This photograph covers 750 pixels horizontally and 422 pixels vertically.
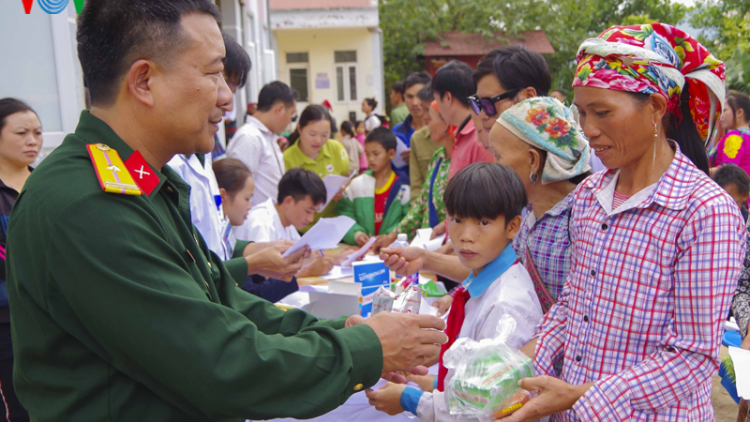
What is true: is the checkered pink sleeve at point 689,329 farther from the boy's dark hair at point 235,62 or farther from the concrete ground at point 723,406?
the concrete ground at point 723,406

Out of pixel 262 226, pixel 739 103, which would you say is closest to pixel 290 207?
pixel 262 226

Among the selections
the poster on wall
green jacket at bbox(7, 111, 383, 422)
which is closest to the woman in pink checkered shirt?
green jacket at bbox(7, 111, 383, 422)

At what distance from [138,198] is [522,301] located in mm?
1335

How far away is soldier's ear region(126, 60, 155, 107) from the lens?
1.30 m

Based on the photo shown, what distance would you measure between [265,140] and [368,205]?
1144 mm

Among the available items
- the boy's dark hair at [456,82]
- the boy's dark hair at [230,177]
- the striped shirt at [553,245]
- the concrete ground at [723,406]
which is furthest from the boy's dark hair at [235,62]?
the concrete ground at [723,406]

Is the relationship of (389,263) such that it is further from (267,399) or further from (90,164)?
(90,164)

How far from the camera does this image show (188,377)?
3.80 feet

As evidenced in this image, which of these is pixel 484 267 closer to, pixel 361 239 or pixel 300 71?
pixel 361 239

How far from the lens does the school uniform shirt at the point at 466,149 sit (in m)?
3.52

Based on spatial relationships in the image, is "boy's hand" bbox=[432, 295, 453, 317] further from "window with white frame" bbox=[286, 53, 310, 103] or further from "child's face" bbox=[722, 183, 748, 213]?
"window with white frame" bbox=[286, 53, 310, 103]

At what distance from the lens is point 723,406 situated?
409 cm

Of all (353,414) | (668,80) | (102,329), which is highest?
(668,80)

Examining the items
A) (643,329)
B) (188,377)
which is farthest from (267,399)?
(643,329)
